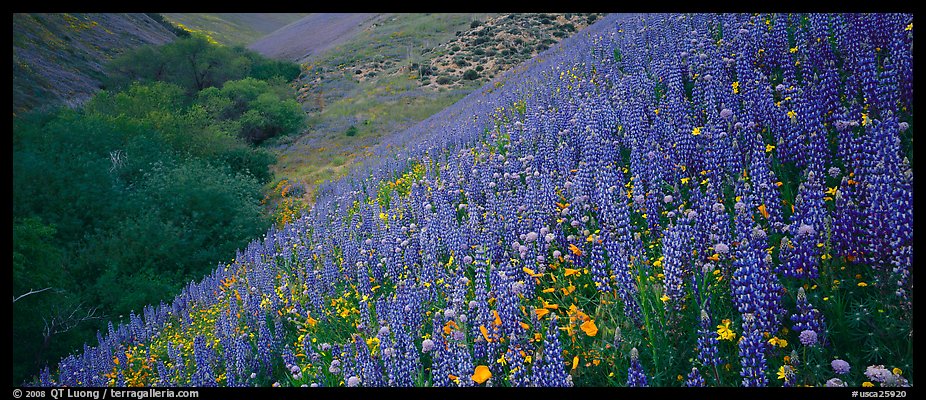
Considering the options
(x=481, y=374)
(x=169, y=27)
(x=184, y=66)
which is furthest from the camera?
(x=169, y=27)

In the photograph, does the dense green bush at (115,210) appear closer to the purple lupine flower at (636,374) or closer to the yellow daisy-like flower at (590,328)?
the yellow daisy-like flower at (590,328)

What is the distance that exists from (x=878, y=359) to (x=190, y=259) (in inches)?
918

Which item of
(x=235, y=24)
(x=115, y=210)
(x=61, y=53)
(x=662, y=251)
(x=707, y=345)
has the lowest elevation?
(x=115, y=210)

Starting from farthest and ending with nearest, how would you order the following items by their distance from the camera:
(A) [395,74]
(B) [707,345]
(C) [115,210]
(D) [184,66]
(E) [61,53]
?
(A) [395,74] → (D) [184,66] → (E) [61,53] → (C) [115,210] → (B) [707,345]

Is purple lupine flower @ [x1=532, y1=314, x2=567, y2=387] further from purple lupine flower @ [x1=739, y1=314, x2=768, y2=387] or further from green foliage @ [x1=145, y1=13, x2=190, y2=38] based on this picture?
green foliage @ [x1=145, y1=13, x2=190, y2=38]

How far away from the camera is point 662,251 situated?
11.8ft

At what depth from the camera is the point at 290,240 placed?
10375mm

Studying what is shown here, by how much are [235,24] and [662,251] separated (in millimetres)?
149850

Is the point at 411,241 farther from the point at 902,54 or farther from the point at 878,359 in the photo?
the point at 902,54

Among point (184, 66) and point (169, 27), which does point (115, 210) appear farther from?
point (169, 27)

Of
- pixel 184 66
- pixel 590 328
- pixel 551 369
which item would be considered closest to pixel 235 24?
pixel 184 66

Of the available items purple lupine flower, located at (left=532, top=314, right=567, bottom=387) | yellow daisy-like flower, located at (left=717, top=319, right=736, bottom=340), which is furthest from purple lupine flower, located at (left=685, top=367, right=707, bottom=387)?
purple lupine flower, located at (left=532, top=314, right=567, bottom=387)

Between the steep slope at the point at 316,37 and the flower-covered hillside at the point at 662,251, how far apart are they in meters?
65.3
